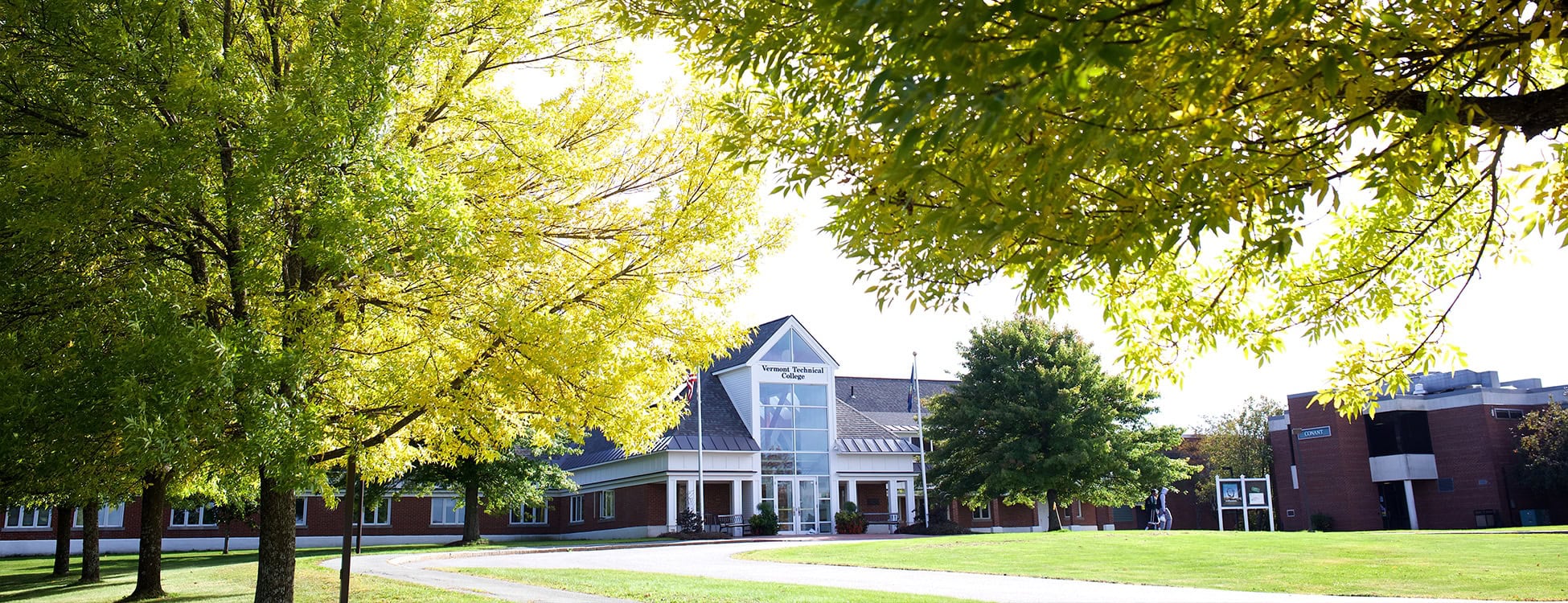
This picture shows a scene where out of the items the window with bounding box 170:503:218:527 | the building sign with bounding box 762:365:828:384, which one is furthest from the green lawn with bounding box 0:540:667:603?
the building sign with bounding box 762:365:828:384

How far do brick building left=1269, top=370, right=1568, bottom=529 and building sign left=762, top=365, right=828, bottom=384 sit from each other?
77.1ft

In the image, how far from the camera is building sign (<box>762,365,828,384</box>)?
1861 inches

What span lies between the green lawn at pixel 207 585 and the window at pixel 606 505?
1907cm

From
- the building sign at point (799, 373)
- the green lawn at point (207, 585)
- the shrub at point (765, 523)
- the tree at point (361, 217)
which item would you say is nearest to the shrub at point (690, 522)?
the shrub at point (765, 523)

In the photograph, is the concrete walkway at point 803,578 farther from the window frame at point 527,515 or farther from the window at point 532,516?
the window at point 532,516

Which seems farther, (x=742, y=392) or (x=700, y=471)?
(x=742, y=392)

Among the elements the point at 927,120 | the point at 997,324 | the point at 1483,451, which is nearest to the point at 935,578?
the point at 927,120

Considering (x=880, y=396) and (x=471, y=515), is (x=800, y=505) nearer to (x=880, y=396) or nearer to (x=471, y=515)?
(x=880, y=396)

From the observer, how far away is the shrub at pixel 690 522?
4056 cm

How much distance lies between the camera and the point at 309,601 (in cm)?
1421

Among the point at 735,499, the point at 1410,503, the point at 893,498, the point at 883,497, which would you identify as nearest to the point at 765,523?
the point at 735,499

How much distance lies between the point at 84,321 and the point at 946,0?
26.9 feet

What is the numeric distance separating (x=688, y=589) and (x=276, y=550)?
20.7ft

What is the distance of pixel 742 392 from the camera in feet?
155
